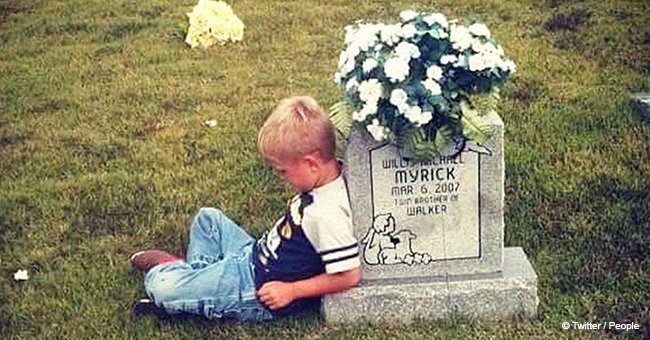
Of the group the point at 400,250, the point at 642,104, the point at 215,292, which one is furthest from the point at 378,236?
the point at 642,104

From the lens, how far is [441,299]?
461 cm

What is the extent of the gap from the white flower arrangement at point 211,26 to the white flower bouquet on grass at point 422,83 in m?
4.91

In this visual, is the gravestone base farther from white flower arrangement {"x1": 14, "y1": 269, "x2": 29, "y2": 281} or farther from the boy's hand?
white flower arrangement {"x1": 14, "y1": 269, "x2": 29, "y2": 281}

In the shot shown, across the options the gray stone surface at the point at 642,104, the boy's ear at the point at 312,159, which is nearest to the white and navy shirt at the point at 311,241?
the boy's ear at the point at 312,159

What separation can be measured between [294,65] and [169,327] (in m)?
4.16

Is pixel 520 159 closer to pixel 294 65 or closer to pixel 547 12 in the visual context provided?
pixel 294 65

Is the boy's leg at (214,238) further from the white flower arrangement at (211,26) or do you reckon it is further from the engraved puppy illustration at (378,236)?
the white flower arrangement at (211,26)

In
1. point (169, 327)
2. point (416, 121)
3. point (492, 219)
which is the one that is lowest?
point (169, 327)

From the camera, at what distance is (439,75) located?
14.1 feet

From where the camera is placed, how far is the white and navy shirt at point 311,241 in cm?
447

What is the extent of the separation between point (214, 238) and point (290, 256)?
678 mm

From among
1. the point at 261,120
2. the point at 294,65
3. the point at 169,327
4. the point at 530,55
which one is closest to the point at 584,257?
the point at 169,327

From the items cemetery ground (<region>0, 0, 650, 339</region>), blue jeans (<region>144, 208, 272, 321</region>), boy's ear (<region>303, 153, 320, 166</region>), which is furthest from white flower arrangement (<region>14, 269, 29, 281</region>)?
boy's ear (<region>303, 153, 320, 166</region>)

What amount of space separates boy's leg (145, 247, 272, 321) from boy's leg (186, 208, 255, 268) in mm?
272
